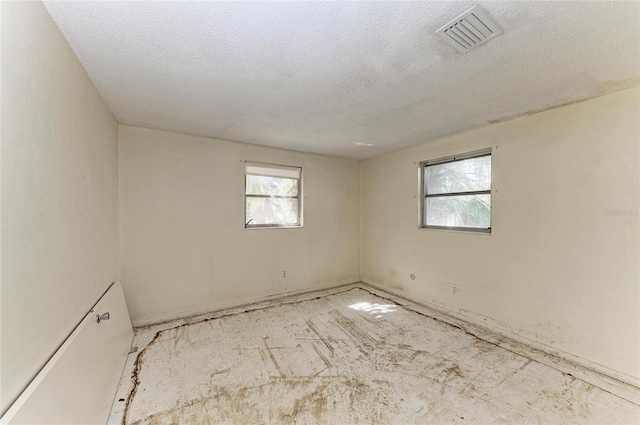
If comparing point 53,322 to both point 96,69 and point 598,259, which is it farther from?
point 598,259

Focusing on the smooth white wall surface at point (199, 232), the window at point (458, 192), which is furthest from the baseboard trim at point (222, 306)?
the window at point (458, 192)

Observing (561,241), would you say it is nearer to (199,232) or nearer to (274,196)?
(274,196)

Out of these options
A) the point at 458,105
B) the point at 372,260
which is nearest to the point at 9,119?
the point at 458,105

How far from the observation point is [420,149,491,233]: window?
9.74 feet

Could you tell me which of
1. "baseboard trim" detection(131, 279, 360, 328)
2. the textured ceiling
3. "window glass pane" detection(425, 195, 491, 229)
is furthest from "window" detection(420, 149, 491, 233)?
"baseboard trim" detection(131, 279, 360, 328)

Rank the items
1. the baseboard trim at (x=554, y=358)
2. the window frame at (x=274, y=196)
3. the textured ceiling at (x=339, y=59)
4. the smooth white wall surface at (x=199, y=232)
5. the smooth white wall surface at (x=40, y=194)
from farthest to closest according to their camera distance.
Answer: the window frame at (x=274, y=196) < the smooth white wall surface at (x=199, y=232) < the baseboard trim at (x=554, y=358) < the textured ceiling at (x=339, y=59) < the smooth white wall surface at (x=40, y=194)

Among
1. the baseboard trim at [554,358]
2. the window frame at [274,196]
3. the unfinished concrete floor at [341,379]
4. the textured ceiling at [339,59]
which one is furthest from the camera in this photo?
the window frame at [274,196]

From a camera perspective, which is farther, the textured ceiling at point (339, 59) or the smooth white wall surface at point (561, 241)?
the smooth white wall surface at point (561, 241)

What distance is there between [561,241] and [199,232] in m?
3.86

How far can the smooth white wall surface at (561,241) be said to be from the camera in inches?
78.8

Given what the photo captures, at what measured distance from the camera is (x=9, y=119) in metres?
0.93

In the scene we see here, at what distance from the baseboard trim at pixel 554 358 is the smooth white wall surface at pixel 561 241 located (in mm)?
22

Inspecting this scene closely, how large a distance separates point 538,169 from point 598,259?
0.91 m

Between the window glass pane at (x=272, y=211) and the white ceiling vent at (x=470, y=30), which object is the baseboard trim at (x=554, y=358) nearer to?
the window glass pane at (x=272, y=211)
